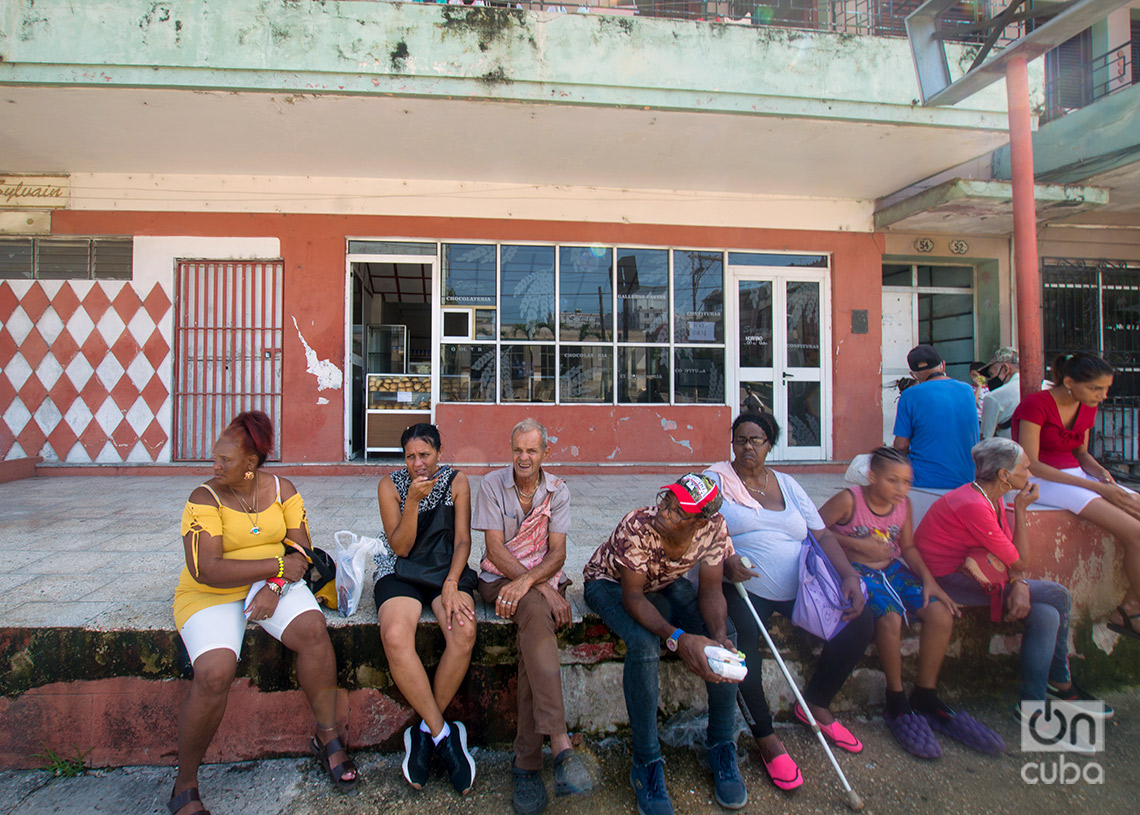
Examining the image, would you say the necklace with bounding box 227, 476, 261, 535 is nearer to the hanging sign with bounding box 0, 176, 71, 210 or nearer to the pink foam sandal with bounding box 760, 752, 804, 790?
the pink foam sandal with bounding box 760, 752, 804, 790

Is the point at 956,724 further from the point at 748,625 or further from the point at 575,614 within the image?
the point at 575,614

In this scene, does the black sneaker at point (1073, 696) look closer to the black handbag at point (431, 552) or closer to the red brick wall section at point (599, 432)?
the black handbag at point (431, 552)

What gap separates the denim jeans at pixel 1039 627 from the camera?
299cm

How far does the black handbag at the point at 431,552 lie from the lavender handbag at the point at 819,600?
1652mm

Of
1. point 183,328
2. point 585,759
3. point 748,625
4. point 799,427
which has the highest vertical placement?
point 183,328

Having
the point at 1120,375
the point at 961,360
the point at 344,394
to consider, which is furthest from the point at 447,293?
the point at 1120,375

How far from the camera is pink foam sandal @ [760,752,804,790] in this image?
96.9 inches

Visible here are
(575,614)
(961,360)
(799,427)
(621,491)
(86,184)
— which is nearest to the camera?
(575,614)

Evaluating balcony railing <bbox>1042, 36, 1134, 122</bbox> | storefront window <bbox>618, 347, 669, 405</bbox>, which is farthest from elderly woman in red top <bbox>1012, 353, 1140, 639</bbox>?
balcony railing <bbox>1042, 36, 1134, 122</bbox>

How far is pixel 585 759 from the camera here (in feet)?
8.88

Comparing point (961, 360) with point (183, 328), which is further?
point (961, 360)

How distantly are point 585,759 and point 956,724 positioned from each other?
5.69ft

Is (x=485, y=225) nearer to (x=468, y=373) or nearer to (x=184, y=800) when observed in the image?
(x=468, y=373)

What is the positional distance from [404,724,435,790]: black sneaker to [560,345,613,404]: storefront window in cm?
547
